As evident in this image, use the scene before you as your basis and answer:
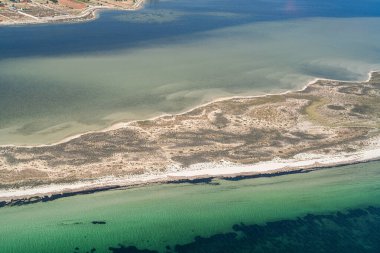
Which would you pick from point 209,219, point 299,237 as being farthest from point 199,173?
point 299,237

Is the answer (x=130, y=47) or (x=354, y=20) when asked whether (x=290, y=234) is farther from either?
(x=354, y=20)

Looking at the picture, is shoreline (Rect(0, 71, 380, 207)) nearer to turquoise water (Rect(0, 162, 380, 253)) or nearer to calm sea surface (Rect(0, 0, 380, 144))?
turquoise water (Rect(0, 162, 380, 253))

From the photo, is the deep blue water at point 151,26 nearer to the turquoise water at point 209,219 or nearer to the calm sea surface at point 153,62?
the calm sea surface at point 153,62

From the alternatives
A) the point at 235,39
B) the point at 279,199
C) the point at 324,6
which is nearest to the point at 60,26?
the point at 235,39

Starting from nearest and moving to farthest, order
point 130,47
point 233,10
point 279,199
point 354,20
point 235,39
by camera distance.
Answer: point 279,199 → point 130,47 → point 235,39 → point 354,20 → point 233,10

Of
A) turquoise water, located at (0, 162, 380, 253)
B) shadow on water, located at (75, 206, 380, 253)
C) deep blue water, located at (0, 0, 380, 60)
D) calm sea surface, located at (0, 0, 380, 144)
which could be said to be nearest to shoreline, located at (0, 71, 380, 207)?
turquoise water, located at (0, 162, 380, 253)

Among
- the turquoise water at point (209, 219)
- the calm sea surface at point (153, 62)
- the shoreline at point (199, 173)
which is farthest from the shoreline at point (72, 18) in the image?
the turquoise water at point (209, 219)
